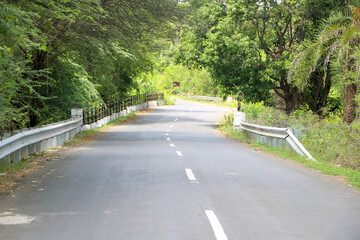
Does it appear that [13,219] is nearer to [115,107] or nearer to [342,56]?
[342,56]

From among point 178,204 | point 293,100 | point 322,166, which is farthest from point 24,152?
point 293,100

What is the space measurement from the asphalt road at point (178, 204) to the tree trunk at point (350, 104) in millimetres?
6220

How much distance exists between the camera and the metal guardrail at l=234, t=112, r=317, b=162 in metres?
15.9

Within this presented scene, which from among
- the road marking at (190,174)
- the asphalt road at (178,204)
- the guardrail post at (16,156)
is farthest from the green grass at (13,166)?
the road marking at (190,174)

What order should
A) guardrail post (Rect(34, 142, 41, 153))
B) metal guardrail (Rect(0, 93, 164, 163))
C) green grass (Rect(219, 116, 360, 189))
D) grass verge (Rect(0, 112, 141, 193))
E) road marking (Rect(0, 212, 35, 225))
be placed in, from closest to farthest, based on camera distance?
1. road marking (Rect(0, 212, 35, 225))
2. grass verge (Rect(0, 112, 141, 193))
3. green grass (Rect(219, 116, 360, 189))
4. metal guardrail (Rect(0, 93, 164, 163))
5. guardrail post (Rect(34, 142, 41, 153))

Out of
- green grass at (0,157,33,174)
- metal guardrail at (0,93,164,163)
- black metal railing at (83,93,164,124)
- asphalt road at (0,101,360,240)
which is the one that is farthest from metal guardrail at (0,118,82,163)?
black metal railing at (83,93,164,124)

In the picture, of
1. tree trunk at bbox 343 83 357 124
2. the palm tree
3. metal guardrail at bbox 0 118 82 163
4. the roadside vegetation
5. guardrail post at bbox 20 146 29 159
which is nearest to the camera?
metal guardrail at bbox 0 118 82 163

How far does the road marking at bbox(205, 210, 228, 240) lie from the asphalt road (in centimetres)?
1

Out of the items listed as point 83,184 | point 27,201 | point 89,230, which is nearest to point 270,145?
point 83,184

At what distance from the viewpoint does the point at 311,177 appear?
1168 centimetres

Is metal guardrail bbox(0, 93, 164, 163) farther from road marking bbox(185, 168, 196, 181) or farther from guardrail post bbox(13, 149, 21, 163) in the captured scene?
road marking bbox(185, 168, 196, 181)

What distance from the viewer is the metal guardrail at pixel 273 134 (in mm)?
15855

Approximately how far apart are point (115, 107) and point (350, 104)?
76.5ft

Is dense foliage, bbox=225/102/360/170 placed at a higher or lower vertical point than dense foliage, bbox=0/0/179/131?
lower
